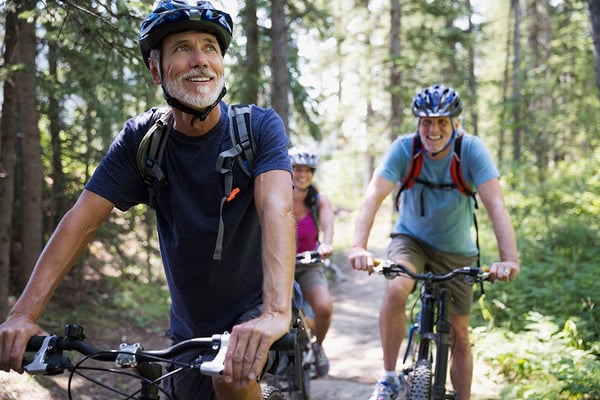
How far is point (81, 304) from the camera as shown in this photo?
10680mm

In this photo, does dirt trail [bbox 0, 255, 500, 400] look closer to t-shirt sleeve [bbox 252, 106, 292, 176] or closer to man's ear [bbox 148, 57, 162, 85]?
man's ear [bbox 148, 57, 162, 85]

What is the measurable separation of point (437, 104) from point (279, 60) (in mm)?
6373

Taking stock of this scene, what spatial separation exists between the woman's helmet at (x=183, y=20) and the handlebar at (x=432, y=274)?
7.97 feet

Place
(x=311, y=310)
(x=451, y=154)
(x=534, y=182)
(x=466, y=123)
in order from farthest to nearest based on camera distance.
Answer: (x=466, y=123)
(x=534, y=182)
(x=311, y=310)
(x=451, y=154)

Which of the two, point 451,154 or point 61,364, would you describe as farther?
point 451,154

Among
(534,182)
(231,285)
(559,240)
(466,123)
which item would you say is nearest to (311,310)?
(231,285)

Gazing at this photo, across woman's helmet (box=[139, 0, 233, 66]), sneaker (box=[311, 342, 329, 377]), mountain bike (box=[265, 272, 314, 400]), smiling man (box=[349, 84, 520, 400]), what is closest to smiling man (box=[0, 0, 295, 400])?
woman's helmet (box=[139, 0, 233, 66])

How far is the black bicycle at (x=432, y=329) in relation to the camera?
443 cm

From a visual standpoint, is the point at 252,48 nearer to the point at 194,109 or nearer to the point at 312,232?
the point at 312,232

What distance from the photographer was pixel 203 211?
116 inches

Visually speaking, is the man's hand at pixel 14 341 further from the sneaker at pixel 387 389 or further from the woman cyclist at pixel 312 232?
the woman cyclist at pixel 312 232

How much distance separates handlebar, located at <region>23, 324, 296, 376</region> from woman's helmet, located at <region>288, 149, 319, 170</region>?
512cm

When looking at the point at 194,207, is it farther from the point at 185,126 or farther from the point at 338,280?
the point at 338,280

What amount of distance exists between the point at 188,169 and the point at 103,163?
486mm
